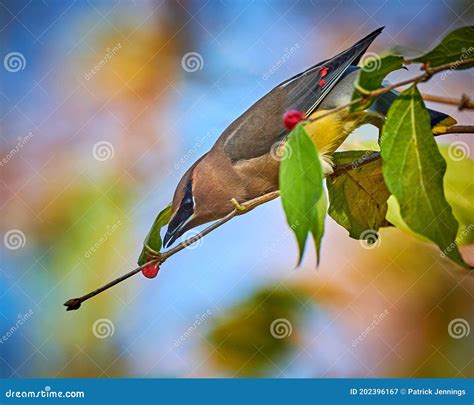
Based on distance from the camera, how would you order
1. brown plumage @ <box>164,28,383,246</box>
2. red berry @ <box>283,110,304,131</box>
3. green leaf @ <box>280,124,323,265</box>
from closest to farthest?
green leaf @ <box>280,124,323,265</box> → red berry @ <box>283,110,304,131</box> → brown plumage @ <box>164,28,383,246</box>

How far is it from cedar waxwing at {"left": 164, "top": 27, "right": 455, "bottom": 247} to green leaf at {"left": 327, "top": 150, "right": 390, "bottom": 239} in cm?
5

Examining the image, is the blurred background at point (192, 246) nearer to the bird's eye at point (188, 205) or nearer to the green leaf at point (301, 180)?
the bird's eye at point (188, 205)

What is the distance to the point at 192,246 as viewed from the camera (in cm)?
194

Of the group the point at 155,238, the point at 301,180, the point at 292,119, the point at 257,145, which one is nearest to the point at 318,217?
the point at 301,180

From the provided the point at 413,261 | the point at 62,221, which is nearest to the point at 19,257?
the point at 62,221

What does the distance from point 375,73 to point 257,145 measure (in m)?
0.57

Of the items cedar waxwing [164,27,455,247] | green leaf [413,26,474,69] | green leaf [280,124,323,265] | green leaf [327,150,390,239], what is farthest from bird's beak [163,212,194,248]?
green leaf [413,26,474,69]

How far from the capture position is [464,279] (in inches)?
76.8

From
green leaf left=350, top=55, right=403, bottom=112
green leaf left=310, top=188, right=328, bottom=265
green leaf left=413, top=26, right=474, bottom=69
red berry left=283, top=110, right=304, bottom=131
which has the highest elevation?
red berry left=283, top=110, right=304, bottom=131

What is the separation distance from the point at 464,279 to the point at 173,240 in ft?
2.77

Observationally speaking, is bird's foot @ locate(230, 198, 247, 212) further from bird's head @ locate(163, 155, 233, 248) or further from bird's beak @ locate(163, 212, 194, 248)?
bird's beak @ locate(163, 212, 194, 248)

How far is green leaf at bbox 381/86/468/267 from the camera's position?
1346mm

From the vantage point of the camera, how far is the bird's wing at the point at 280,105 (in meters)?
1.85

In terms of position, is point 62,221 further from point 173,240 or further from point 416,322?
point 416,322
